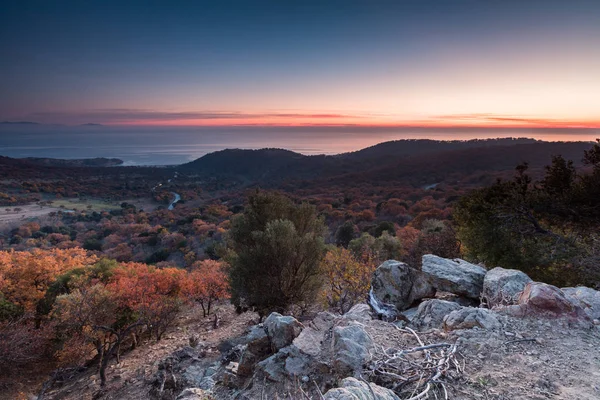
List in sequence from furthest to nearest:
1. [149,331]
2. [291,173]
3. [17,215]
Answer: [291,173] < [17,215] < [149,331]

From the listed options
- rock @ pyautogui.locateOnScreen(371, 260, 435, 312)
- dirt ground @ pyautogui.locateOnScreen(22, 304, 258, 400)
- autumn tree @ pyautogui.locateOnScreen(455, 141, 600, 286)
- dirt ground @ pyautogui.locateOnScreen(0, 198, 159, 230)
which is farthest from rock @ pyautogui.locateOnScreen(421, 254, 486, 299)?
dirt ground @ pyautogui.locateOnScreen(0, 198, 159, 230)

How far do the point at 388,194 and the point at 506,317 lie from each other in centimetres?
8249

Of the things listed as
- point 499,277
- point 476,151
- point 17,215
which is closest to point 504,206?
point 499,277

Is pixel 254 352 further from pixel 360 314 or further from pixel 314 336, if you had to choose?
pixel 360 314

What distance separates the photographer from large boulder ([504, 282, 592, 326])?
267 inches

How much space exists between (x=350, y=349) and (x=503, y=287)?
5706 mm

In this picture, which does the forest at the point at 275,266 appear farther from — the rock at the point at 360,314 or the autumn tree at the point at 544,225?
the rock at the point at 360,314

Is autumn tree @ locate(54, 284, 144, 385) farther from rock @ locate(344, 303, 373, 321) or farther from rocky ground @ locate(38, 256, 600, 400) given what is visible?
rock @ locate(344, 303, 373, 321)

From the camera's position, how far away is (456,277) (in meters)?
10.1

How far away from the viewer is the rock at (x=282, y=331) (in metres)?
6.90

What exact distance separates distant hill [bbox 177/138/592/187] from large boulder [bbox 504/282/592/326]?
103471mm

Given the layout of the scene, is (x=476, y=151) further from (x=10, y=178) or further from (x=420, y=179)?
(x=10, y=178)

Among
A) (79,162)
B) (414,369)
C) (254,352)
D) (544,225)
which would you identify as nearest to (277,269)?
(254,352)

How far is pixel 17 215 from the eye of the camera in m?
84.0
